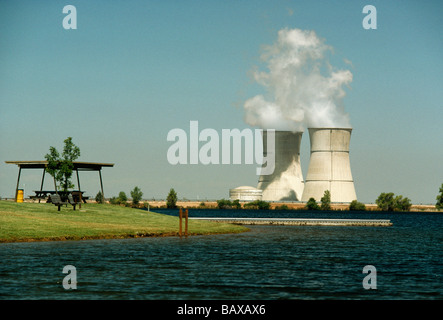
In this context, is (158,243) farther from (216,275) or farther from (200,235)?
(216,275)

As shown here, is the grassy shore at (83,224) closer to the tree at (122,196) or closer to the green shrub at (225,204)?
the tree at (122,196)

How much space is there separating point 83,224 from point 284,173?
10730 centimetres

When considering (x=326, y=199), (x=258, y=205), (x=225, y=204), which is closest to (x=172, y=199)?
(x=225, y=204)

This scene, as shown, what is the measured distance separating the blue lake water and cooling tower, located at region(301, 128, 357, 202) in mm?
87158

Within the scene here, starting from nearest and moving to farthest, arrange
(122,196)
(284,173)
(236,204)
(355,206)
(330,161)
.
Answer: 1. (330,161)
2. (284,173)
3. (355,206)
4. (122,196)
5. (236,204)

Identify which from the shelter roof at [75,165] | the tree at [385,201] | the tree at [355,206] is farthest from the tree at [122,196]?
the shelter roof at [75,165]

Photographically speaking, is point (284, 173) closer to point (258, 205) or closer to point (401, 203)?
point (258, 205)

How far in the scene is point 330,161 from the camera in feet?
415

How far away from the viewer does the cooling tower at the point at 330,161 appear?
125312mm

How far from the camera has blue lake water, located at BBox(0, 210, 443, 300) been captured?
2003 cm

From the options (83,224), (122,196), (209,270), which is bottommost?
(209,270)
